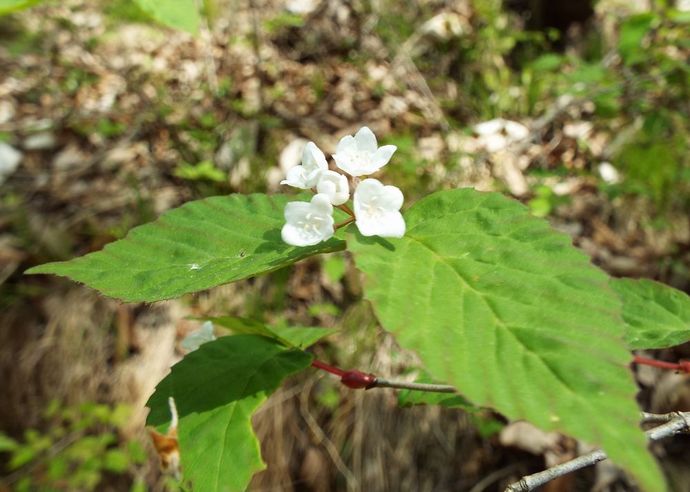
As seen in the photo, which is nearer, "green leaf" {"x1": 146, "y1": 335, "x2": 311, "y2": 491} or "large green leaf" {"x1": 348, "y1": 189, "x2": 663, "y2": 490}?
"large green leaf" {"x1": 348, "y1": 189, "x2": 663, "y2": 490}

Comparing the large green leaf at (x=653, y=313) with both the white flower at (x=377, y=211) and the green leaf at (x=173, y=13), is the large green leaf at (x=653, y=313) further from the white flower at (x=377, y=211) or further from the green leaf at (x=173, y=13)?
the green leaf at (x=173, y=13)

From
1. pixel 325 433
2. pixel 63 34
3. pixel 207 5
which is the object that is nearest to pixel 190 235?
pixel 325 433

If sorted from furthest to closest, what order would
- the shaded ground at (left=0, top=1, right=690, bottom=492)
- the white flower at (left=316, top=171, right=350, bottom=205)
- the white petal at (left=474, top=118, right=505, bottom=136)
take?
the white petal at (left=474, top=118, right=505, bottom=136)
the shaded ground at (left=0, top=1, right=690, bottom=492)
the white flower at (left=316, top=171, right=350, bottom=205)

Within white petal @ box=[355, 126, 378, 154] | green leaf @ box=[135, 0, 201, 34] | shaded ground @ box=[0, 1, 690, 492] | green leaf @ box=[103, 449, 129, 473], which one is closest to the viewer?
white petal @ box=[355, 126, 378, 154]

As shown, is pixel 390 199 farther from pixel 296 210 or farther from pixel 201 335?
pixel 201 335

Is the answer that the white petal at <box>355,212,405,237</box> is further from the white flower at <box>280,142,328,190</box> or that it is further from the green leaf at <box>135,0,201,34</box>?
the green leaf at <box>135,0,201,34</box>

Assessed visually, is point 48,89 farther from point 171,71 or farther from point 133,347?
point 133,347

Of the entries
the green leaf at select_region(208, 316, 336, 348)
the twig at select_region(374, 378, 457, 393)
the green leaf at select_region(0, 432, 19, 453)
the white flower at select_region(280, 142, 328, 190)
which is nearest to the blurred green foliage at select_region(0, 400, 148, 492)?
the green leaf at select_region(0, 432, 19, 453)
